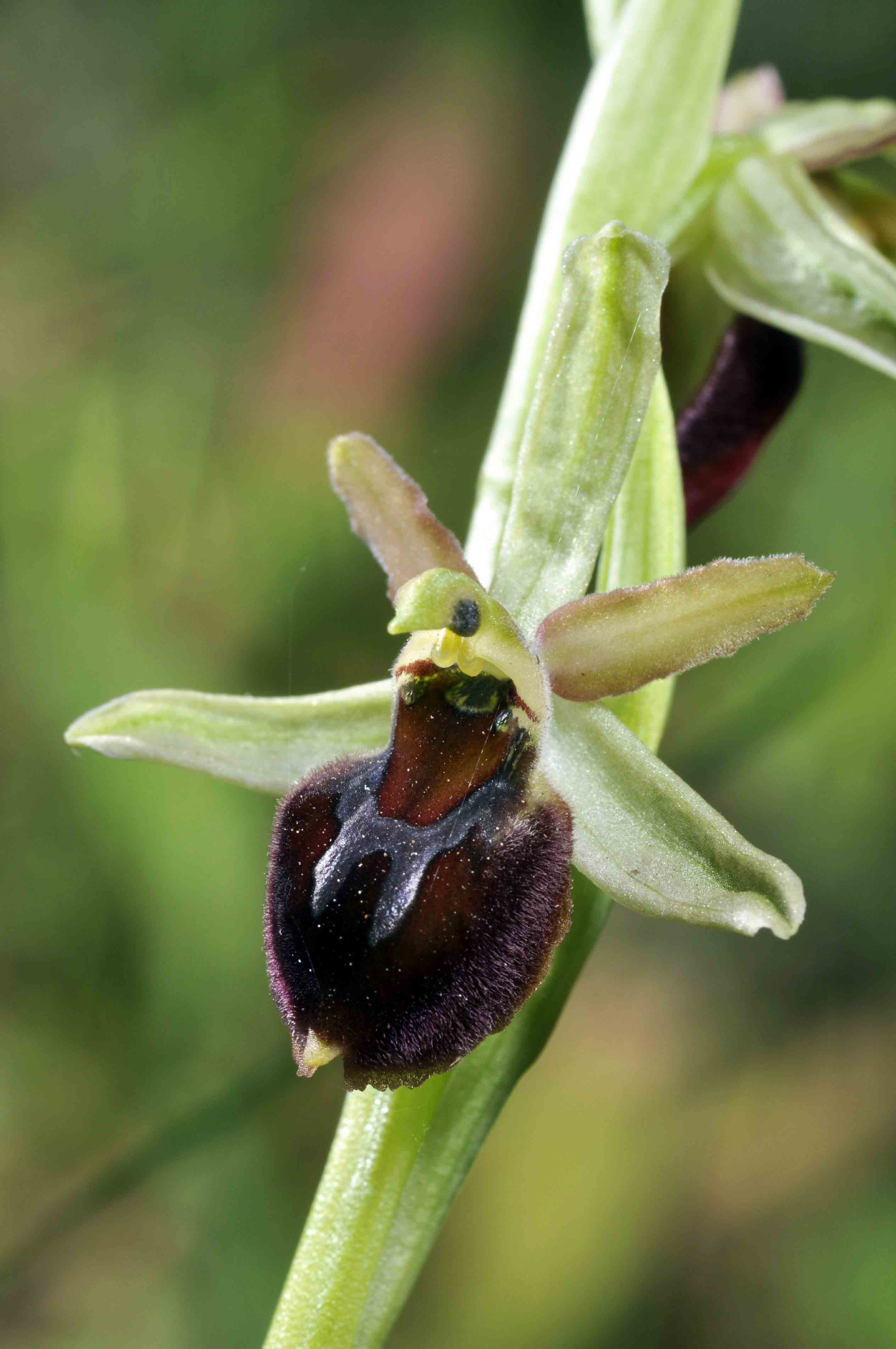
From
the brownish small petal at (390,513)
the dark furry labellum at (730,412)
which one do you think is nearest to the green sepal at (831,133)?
the dark furry labellum at (730,412)

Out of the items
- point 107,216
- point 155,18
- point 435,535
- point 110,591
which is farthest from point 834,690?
point 155,18

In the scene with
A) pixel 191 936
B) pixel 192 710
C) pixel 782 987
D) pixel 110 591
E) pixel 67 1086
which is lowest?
pixel 782 987

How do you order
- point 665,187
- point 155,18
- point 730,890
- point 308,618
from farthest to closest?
1. point 155,18
2. point 308,618
3. point 665,187
4. point 730,890

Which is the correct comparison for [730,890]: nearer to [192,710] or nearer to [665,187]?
[192,710]

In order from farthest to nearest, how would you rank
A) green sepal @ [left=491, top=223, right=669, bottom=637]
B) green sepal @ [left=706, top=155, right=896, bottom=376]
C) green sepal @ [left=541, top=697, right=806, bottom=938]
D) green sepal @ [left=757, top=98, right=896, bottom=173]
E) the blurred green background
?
the blurred green background
green sepal @ [left=757, top=98, right=896, bottom=173]
green sepal @ [left=706, top=155, right=896, bottom=376]
green sepal @ [left=491, top=223, right=669, bottom=637]
green sepal @ [left=541, top=697, right=806, bottom=938]

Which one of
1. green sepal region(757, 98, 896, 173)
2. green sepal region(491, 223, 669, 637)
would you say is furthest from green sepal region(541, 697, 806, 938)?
Answer: green sepal region(757, 98, 896, 173)

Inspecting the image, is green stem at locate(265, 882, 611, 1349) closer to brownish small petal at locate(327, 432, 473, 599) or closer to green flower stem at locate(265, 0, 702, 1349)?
green flower stem at locate(265, 0, 702, 1349)
